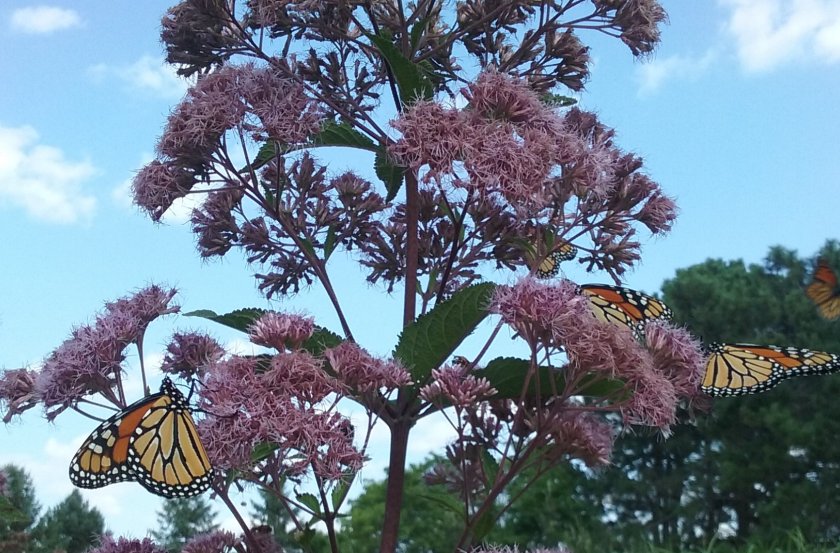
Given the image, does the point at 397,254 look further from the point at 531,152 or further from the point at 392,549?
the point at 392,549

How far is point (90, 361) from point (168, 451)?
0.49 meters

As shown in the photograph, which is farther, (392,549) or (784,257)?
(784,257)

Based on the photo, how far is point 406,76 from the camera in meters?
3.44

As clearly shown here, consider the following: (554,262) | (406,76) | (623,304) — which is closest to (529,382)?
(623,304)

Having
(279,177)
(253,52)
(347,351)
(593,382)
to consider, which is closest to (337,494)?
(347,351)

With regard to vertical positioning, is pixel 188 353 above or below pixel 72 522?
below

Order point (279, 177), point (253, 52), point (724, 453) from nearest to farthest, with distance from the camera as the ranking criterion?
point (279, 177) → point (253, 52) → point (724, 453)

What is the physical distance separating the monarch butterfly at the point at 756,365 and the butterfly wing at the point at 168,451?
8.92 feet

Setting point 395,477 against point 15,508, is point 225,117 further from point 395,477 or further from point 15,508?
point 15,508

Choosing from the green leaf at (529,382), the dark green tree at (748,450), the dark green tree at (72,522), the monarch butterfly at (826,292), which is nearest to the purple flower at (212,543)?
the green leaf at (529,382)

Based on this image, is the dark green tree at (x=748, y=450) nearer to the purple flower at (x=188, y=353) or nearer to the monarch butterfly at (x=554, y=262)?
the monarch butterfly at (x=554, y=262)

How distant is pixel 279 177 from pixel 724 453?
19.4 metres

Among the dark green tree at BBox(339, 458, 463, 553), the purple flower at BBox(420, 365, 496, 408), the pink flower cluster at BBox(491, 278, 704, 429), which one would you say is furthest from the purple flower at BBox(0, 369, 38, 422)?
the dark green tree at BBox(339, 458, 463, 553)

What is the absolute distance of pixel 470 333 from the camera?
3.23m
